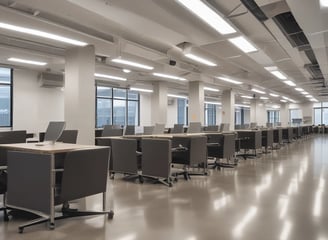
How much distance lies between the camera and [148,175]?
5.35 metres

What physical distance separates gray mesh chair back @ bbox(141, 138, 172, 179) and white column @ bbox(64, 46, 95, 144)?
2181mm

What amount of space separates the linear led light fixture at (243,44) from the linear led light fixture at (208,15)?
62 cm

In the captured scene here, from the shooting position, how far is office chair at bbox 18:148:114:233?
2.98 m

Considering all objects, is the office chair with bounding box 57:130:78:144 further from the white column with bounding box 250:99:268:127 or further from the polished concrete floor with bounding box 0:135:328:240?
the white column with bounding box 250:99:268:127

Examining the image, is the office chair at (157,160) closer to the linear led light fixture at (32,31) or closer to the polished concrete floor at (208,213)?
the polished concrete floor at (208,213)

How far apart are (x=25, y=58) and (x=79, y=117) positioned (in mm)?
2903

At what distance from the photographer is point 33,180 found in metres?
2.97

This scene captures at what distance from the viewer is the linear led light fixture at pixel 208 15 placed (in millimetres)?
3842

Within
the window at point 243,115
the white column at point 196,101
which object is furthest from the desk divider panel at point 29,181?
the window at point 243,115

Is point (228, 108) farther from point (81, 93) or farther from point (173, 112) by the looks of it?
point (81, 93)

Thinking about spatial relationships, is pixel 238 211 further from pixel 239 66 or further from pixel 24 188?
pixel 239 66

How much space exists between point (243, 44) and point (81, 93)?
390cm

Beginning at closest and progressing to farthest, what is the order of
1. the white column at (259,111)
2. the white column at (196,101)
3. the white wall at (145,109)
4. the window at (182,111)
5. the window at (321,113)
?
the white column at (196,101)
the white wall at (145,109)
the window at (182,111)
the white column at (259,111)
the window at (321,113)

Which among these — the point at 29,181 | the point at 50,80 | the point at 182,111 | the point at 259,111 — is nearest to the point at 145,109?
the point at 182,111
